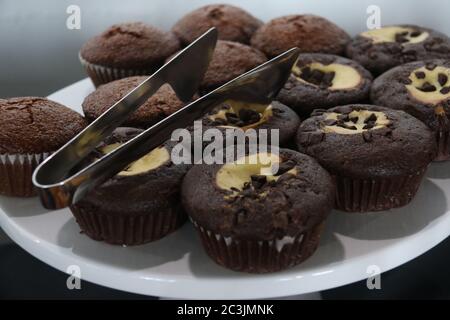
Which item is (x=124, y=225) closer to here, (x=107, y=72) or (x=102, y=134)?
(x=102, y=134)

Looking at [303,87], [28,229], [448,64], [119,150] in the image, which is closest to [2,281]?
[28,229]

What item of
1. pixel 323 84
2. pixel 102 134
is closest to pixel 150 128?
pixel 102 134

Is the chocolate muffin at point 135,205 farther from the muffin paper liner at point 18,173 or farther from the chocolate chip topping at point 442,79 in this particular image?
the chocolate chip topping at point 442,79

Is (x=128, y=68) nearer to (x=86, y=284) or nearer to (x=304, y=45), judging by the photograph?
(x=304, y=45)

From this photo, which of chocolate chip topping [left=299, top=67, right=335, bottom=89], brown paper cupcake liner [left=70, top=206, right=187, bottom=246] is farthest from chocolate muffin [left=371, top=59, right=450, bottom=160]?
brown paper cupcake liner [left=70, top=206, right=187, bottom=246]

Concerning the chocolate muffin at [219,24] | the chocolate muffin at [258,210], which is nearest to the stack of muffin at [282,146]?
the chocolate muffin at [258,210]

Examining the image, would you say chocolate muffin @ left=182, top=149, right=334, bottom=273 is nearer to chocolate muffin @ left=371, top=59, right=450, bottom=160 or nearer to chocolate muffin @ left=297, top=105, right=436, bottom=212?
chocolate muffin @ left=297, top=105, right=436, bottom=212
